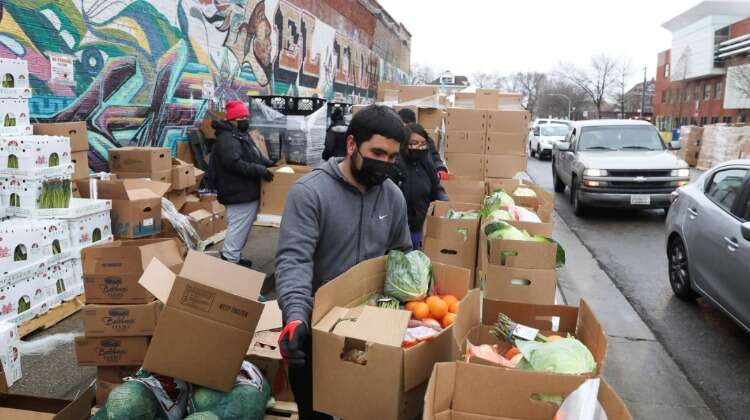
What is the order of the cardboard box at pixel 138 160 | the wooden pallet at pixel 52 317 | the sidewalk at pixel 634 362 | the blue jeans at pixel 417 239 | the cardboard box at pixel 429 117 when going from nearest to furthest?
the sidewalk at pixel 634 362, the wooden pallet at pixel 52 317, the blue jeans at pixel 417 239, the cardboard box at pixel 138 160, the cardboard box at pixel 429 117

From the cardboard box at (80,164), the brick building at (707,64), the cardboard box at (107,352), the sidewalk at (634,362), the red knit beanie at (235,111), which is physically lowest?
the sidewalk at (634,362)

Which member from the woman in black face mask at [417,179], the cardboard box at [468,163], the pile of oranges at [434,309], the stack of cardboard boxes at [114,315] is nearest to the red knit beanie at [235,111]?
the woman in black face mask at [417,179]

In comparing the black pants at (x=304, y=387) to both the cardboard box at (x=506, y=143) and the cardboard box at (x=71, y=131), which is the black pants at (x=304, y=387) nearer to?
the cardboard box at (x=71, y=131)

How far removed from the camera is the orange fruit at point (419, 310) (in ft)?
8.76

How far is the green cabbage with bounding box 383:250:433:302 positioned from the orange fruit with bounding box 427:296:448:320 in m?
0.05

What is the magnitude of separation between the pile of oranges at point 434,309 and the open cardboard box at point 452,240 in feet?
7.43

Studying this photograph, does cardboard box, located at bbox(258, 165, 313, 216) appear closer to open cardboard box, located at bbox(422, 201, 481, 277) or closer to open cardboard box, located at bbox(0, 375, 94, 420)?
open cardboard box, located at bbox(422, 201, 481, 277)

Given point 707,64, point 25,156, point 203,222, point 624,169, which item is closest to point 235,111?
point 203,222

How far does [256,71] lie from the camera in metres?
13.7

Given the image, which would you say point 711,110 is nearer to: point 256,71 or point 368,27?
point 368,27

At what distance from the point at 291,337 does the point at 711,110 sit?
189ft

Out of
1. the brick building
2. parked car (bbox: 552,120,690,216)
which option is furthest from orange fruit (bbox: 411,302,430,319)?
the brick building

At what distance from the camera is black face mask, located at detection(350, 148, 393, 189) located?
8.45 ft

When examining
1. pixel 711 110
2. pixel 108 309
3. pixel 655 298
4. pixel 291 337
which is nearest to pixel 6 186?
pixel 108 309
